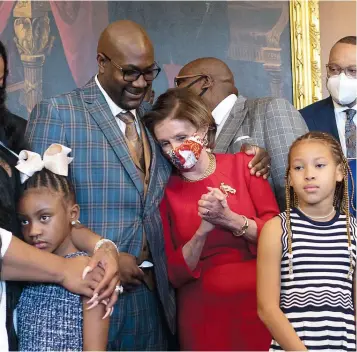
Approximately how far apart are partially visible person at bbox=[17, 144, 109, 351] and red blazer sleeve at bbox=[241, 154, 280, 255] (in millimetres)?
703

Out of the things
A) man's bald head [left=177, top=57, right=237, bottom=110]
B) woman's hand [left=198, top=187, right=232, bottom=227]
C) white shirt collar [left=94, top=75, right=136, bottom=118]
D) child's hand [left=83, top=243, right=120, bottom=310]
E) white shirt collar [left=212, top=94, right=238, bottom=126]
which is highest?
man's bald head [left=177, top=57, right=237, bottom=110]

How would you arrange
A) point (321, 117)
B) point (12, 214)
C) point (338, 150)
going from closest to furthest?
point (12, 214), point (338, 150), point (321, 117)

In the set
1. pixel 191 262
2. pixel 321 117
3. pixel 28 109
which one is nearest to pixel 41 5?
pixel 28 109

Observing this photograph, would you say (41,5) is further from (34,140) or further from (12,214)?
(12,214)

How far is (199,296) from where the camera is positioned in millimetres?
3264

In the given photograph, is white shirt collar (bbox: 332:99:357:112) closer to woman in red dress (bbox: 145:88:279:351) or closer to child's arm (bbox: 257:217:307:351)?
woman in red dress (bbox: 145:88:279:351)

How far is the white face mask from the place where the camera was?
167 inches

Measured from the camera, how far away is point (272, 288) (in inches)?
112

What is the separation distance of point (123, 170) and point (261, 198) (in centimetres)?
55

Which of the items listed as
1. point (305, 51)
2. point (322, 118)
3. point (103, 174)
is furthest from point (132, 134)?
point (305, 51)

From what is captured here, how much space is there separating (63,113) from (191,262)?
725 millimetres

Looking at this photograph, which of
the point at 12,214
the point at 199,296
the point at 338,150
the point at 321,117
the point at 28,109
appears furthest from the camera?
the point at 28,109

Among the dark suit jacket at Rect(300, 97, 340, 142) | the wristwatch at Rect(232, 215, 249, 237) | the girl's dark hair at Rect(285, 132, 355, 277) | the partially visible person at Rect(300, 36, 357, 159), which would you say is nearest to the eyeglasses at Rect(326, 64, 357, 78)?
the partially visible person at Rect(300, 36, 357, 159)

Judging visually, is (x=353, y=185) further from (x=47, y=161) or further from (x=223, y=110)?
(x=47, y=161)
